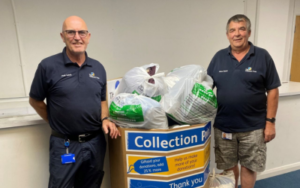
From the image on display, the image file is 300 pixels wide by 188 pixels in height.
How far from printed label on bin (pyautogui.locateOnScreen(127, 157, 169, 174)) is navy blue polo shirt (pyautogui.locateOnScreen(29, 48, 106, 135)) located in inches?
14.7

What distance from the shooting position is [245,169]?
1.64 meters

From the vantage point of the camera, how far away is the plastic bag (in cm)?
158

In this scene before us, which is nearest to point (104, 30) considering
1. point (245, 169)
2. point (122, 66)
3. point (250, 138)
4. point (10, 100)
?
point (122, 66)

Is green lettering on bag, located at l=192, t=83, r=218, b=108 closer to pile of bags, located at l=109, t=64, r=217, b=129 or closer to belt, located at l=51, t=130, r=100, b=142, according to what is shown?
pile of bags, located at l=109, t=64, r=217, b=129

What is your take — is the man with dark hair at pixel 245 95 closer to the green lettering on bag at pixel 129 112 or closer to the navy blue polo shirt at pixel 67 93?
the green lettering on bag at pixel 129 112

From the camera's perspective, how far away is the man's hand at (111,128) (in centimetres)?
124

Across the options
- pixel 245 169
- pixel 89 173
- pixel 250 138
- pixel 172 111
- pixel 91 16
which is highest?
pixel 91 16

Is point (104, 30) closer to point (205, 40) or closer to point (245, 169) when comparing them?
point (205, 40)

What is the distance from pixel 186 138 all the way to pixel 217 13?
1791 mm

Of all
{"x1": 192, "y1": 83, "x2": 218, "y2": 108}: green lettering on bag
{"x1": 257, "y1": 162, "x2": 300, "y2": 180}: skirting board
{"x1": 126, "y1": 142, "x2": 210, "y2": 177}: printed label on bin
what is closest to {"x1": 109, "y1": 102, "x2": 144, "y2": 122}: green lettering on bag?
{"x1": 126, "y1": 142, "x2": 210, "y2": 177}: printed label on bin

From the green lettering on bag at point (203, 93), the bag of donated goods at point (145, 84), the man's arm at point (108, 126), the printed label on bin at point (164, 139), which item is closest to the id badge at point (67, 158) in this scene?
the man's arm at point (108, 126)

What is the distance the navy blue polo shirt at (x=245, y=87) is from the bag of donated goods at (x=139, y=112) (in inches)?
23.3

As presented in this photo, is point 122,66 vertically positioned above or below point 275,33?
below

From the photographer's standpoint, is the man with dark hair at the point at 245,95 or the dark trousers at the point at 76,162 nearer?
the dark trousers at the point at 76,162
